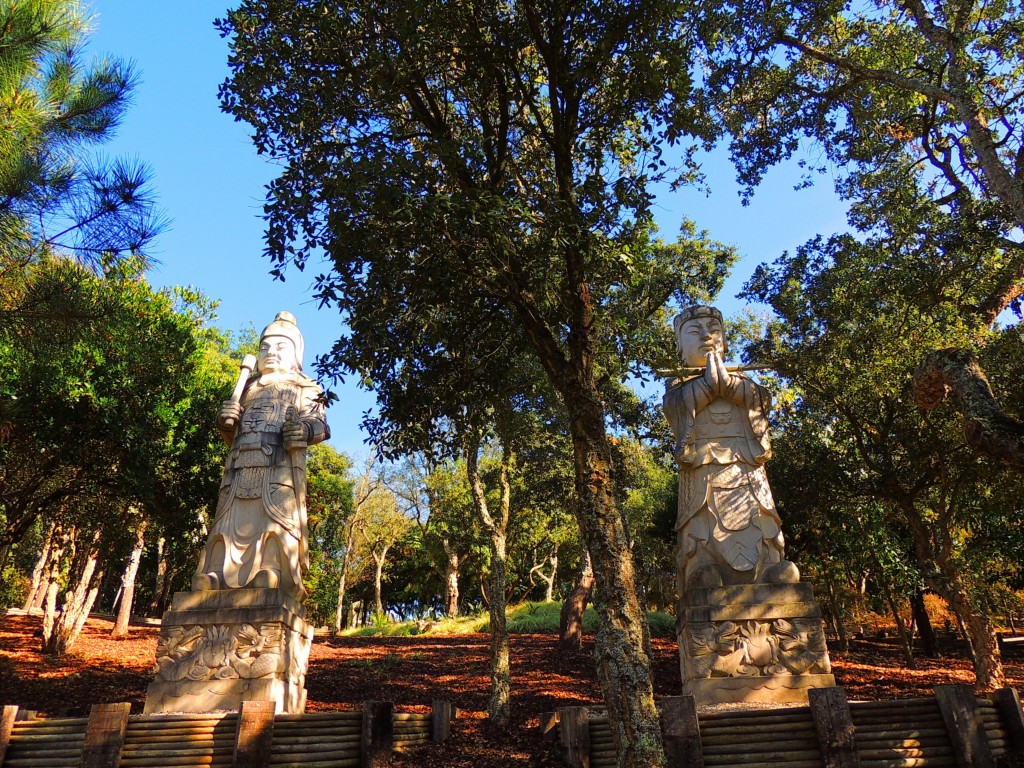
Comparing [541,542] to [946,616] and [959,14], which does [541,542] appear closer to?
[946,616]

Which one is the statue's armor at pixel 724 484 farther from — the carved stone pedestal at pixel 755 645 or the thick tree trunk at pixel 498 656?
the thick tree trunk at pixel 498 656

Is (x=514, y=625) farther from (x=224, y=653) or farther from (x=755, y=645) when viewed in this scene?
(x=755, y=645)

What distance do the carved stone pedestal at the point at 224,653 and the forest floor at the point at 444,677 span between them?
6.75ft

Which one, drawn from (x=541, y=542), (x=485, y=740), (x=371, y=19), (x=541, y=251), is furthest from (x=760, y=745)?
(x=541, y=542)

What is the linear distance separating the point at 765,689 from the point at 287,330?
9.07 meters

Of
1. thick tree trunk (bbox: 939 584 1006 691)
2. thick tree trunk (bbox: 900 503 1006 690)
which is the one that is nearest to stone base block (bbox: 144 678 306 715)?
thick tree trunk (bbox: 900 503 1006 690)

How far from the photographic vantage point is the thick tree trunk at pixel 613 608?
586 cm

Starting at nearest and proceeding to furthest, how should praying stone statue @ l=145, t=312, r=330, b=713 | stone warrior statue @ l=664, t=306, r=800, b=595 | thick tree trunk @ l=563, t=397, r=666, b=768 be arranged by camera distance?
thick tree trunk @ l=563, t=397, r=666, b=768, praying stone statue @ l=145, t=312, r=330, b=713, stone warrior statue @ l=664, t=306, r=800, b=595

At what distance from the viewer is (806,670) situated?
28.3 feet

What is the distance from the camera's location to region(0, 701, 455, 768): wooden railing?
7.65m

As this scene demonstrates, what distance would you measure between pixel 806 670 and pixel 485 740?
435 cm

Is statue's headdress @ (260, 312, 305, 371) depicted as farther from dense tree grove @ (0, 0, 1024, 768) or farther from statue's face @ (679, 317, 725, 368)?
statue's face @ (679, 317, 725, 368)

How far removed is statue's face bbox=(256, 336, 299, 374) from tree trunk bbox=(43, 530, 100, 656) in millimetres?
9717

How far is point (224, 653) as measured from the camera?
9.33 metres
